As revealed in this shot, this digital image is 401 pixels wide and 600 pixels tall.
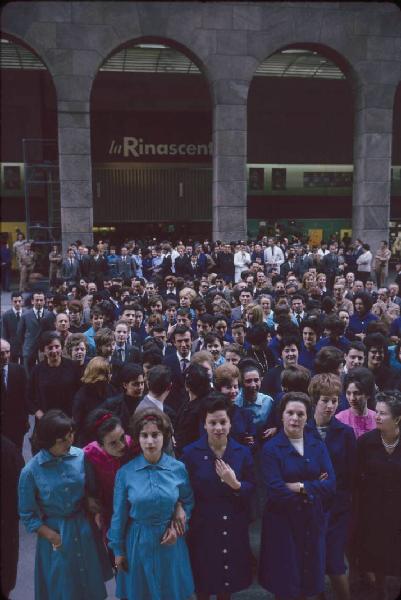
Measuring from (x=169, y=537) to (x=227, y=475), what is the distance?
586 millimetres

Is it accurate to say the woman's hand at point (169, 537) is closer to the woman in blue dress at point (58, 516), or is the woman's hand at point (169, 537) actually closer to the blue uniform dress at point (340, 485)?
the woman in blue dress at point (58, 516)

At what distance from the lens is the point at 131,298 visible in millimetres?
10961

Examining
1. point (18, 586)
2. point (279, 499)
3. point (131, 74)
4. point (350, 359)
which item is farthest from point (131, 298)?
point (131, 74)

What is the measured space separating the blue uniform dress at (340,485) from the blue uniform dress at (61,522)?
6.15 ft

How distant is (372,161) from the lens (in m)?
21.5

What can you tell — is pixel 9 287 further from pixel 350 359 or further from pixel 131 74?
pixel 350 359

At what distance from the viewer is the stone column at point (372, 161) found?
69.2 feet

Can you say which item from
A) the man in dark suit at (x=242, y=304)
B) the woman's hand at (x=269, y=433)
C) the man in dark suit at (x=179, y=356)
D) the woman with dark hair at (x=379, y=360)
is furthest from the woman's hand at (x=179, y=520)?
the man in dark suit at (x=242, y=304)

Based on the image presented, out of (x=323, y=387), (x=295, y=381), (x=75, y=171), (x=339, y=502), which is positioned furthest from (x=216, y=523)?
(x=75, y=171)

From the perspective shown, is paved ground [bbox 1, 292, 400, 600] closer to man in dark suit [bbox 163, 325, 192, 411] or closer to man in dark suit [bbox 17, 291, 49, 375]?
man in dark suit [bbox 163, 325, 192, 411]

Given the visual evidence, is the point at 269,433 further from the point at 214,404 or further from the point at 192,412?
the point at 214,404

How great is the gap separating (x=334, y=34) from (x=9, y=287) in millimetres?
15038

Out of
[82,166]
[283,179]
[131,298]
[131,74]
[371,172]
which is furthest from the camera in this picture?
[283,179]

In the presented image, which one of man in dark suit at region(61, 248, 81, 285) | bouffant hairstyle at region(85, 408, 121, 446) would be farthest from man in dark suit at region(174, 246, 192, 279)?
bouffant hairstyle at region(85, 408, 121, 446)
